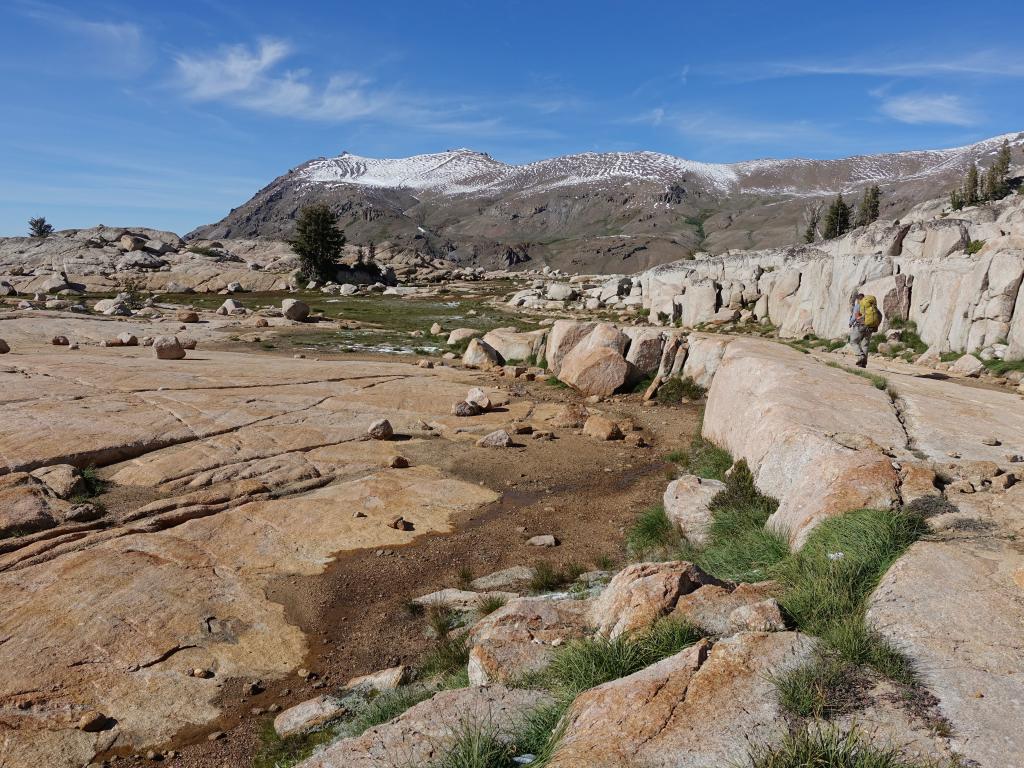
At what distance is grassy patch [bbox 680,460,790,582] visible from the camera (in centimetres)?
695

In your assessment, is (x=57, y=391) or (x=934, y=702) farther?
(x=57, y=391)

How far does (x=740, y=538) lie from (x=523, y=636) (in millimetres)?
3593

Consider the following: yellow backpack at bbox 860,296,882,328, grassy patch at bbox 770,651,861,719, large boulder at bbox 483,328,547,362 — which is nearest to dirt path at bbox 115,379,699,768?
grassy patch at bbox 770,651,861,719

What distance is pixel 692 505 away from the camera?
9.38m

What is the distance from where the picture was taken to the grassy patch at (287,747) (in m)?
5.45

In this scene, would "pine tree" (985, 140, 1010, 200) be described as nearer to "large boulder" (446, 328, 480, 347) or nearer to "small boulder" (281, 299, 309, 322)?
"large boulder" (446, 328, 480, 347)

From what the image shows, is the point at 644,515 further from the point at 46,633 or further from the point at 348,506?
the point at 46,633

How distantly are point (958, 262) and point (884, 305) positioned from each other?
268 centimetres

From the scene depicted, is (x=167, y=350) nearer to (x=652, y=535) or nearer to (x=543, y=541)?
(x=543, y=541)

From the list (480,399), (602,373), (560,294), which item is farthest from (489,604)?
(560,294)

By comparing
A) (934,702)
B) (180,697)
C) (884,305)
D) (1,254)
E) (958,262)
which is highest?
(1,254)

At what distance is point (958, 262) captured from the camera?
21594 millimetres

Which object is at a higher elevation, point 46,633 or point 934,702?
point 934,702

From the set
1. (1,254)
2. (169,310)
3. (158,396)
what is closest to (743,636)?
(158,396)
